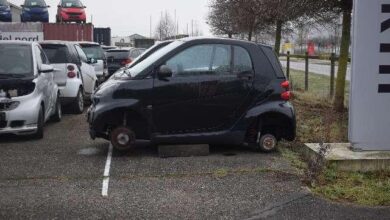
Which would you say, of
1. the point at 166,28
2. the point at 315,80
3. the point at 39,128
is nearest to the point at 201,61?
the point at 39,128

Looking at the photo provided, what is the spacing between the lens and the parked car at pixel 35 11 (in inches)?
1185

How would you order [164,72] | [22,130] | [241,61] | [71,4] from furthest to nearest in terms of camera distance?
[71,4] → [22,130] → [241,61] → [164,72]

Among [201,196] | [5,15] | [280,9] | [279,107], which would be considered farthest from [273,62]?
[5,15]

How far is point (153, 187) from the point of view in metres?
6.54

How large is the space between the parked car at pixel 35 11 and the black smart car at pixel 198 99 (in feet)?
76.5

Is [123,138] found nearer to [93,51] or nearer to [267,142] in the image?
[267,142]

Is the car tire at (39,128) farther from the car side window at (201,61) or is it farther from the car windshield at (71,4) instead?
the car windshield at (71,4)

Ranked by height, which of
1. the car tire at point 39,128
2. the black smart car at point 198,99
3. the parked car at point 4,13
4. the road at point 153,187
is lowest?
the road at point 153,187

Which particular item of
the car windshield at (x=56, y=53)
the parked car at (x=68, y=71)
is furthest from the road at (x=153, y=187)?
the car windshield at (x=56, y=53)

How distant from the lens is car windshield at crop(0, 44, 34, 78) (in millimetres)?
A: 9883

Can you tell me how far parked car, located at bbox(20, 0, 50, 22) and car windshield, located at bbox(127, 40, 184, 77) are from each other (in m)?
23.2

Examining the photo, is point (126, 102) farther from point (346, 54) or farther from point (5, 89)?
point (346, 54)

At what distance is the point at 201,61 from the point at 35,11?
2401 centimetres

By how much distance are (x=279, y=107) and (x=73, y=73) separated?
6.03 meters
